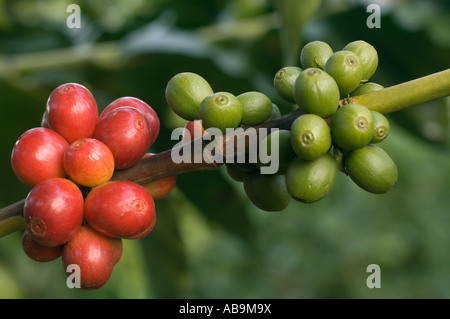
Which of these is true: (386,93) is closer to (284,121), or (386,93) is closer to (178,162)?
(284,121)

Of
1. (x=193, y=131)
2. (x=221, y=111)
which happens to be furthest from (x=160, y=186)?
(x=221, y=111)

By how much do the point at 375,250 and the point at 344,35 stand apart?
3875 mm

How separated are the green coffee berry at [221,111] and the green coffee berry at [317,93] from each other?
10 centimetres

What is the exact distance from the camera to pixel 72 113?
0.98 meters

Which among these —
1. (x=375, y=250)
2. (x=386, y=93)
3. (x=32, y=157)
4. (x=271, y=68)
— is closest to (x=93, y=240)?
(x=32, y=157)

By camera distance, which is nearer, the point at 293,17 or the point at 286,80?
the point at 286,80

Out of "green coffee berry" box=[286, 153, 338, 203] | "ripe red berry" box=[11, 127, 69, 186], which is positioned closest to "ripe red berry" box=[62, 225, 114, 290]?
"ripe red berry" box=[11, 127, 69, 186]

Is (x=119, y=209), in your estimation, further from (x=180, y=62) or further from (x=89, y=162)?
(x=180, y=62)

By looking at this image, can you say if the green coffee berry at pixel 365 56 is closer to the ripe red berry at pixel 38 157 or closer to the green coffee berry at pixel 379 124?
the green coffee berry at pixel 379 124

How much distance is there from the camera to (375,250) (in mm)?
5969

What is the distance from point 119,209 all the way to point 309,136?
0.32m

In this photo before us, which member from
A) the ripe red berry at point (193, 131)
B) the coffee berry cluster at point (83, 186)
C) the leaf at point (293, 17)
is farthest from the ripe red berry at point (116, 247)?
the leaf at point (293, 17)

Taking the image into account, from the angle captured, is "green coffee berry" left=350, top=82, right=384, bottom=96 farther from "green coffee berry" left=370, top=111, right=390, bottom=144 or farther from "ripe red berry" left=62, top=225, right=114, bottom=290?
"ripe red berry" left=62, top=225, right=114, bottom=290

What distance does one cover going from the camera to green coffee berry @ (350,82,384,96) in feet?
3.01
